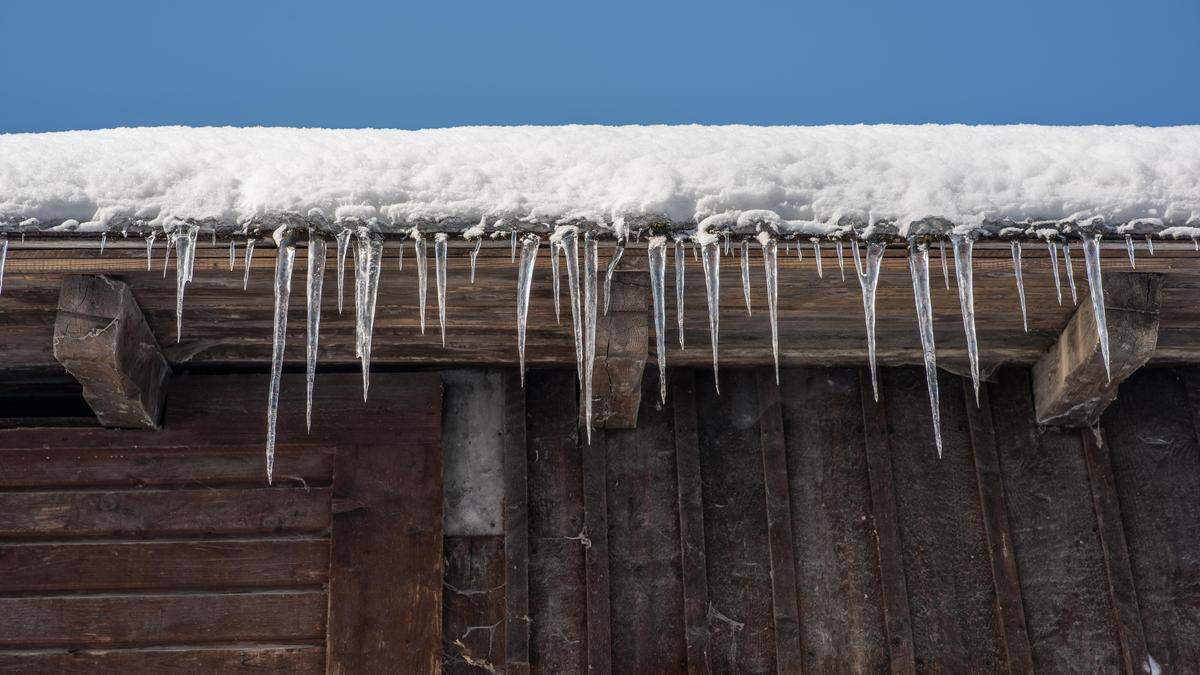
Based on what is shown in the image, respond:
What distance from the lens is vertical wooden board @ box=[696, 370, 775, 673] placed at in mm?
3623

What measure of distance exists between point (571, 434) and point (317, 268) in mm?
1238

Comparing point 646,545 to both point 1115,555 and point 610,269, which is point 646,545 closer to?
point 610,269

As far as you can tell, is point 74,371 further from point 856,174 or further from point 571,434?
point 856,174

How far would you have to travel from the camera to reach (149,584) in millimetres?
3484

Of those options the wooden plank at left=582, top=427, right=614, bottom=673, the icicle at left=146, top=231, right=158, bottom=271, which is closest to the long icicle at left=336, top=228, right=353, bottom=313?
the icicle at left=146, top=231, right=158, bottom=271

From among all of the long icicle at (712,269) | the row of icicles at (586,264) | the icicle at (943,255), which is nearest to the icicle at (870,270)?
the row of icicles at (586,264)

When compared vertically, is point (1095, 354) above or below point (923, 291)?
below

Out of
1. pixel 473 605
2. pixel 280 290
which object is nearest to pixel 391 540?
pixel 473 605

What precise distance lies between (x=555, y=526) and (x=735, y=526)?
60cm

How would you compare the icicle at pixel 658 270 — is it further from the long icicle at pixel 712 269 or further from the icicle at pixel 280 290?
the icicle at pixel 280 290

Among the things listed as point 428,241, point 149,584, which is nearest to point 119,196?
point 428,241

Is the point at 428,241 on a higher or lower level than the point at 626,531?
higher

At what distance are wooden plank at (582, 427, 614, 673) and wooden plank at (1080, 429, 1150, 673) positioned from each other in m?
1.60

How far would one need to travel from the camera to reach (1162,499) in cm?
382
